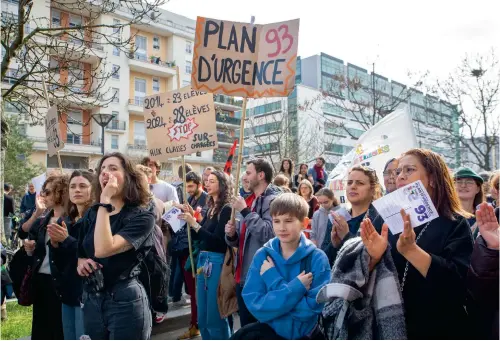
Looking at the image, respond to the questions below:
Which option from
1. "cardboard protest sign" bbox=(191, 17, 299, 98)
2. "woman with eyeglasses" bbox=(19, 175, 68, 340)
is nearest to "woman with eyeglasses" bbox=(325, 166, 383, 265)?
"cardboard protest sign" bbox=(191, 17, 299, 98)

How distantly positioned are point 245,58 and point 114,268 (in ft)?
8.77

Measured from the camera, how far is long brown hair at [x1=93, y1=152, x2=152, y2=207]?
3191 mm

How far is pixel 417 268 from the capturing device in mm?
2318

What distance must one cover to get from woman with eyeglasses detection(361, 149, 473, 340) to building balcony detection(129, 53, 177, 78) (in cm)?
4405

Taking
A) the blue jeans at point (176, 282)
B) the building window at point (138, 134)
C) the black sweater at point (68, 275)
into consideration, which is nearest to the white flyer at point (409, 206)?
the black sweater at point (68, 275)

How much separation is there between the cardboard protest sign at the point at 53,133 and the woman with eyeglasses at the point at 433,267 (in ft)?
14.1

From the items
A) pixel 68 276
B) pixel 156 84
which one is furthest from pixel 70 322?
pixel 156 84

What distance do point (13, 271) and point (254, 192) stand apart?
8.25 feet

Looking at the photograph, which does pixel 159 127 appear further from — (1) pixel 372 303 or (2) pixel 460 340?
(2) pixel 460 340

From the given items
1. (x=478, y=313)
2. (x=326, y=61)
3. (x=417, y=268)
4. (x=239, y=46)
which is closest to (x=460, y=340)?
(x=478, y=313)

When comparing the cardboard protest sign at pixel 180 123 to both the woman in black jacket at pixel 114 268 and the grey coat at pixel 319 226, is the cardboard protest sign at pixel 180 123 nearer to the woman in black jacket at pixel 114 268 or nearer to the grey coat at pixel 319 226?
the grey coat at pixel 319 226

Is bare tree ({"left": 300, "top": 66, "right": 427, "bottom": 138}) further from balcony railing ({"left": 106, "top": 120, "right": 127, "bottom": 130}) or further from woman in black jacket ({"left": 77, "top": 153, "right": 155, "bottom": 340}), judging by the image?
balcony railing ({"left": 106, "top": 120, "right": 127, "bottom": 130})

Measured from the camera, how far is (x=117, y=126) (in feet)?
145

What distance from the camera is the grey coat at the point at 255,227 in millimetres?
4160
